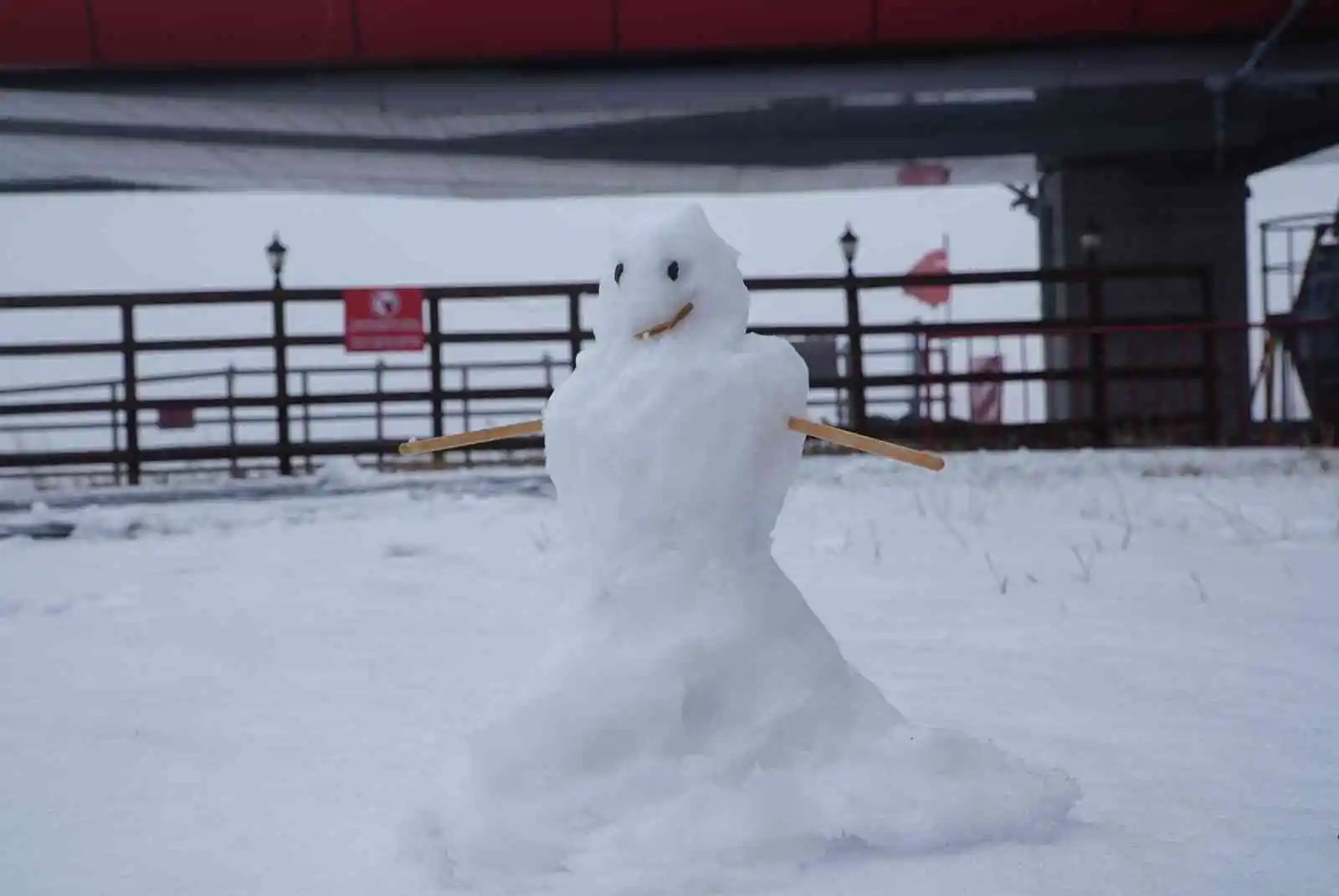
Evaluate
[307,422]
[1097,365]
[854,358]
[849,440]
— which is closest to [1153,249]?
[1097,365]

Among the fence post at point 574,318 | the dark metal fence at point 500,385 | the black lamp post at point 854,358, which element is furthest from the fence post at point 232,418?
the black lamp post at point 854,358

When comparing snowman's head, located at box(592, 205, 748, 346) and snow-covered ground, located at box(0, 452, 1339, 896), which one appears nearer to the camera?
snow-covered ground, located at box(0, 452, 1339, 896)

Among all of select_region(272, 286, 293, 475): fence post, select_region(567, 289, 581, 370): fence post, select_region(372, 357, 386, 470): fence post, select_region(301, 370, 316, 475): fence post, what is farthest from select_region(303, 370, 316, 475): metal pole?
select_region(567, 289, 581, 370): fence post

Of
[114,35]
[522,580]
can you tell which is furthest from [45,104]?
[522,580]

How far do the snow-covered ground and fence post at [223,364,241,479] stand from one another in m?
3.43

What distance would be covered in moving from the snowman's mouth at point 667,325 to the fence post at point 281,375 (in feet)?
24.8

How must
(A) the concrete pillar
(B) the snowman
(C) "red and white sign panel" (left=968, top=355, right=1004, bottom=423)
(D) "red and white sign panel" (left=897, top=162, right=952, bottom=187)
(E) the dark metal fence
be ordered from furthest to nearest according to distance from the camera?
(D) "red and white sign panel" (left=897, top=162, right=952, bottom=187) < (A) the concrete pillar < (C) "red and white sign panel" (left=968, top=355, right=1004, bottom=423) < (E) the dark metal fence < (B) the snowman

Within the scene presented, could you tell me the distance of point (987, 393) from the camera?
14.7m

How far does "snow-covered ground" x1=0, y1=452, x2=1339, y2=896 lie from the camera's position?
1.72m

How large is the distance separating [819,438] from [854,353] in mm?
7526

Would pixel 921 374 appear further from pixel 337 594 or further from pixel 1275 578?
pixel 337 594

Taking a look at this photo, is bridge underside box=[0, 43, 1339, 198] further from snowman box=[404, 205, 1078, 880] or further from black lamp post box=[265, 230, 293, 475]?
snowman box=[404, 205, 1078, 880]

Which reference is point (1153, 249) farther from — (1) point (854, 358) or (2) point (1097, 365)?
(1) point (854, 358)

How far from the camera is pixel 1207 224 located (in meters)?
12.7
